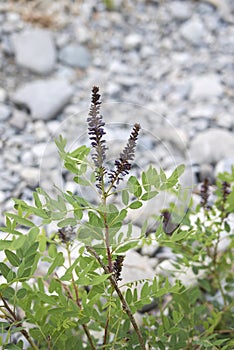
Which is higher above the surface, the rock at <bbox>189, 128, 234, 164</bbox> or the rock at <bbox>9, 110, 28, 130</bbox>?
the rock at <bbox>9, 110, 28, 130</bbox>

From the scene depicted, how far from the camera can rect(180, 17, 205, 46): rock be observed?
3822 mm

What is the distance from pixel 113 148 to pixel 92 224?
450 millimetres

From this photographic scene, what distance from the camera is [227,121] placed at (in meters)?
3.15

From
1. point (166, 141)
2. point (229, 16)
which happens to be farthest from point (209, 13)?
point (166, 141)

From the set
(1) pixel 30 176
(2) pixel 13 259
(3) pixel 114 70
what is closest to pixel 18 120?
(1) pixel 30 176

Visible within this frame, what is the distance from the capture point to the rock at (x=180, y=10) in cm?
397

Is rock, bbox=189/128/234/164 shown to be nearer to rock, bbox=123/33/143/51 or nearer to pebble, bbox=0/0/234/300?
pebble, bbox=0/0/234/300

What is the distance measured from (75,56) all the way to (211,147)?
1193 millimetres

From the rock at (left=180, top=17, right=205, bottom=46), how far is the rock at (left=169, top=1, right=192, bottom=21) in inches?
3.3

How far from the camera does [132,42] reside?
3770mm

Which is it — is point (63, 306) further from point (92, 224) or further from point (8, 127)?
point (8, 127)

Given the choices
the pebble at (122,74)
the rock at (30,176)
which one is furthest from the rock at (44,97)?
the rock at (30,176)

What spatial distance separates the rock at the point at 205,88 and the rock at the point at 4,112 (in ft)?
3.19

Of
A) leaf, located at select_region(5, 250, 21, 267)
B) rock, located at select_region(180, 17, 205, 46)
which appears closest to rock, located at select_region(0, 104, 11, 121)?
rock, located at select_region(180, 17, 205, 46)
